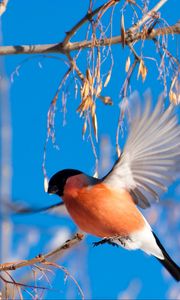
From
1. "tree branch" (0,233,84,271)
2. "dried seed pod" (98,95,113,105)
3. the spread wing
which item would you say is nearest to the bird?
the spread wing

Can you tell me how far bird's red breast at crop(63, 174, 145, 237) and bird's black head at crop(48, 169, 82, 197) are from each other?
2 cm

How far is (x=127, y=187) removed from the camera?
2080mm

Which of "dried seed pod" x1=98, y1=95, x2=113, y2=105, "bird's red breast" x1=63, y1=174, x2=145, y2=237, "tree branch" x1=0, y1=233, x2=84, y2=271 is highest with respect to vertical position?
"dried seed pod" x1=98, y1=95, x2=113, y2=105

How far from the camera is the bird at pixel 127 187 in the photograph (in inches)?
76.4

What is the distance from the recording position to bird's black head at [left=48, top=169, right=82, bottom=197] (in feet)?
6.88

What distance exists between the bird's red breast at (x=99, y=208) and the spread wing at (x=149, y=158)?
4 cm

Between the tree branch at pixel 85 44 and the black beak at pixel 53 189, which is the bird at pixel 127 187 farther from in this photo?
the tree branch at pixel 85 44

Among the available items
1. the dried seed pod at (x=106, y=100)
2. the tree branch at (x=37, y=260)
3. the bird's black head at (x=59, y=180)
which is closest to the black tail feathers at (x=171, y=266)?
the bird's black head at (x=59, y=180)

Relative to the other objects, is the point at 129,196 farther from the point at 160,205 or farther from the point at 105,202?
the point at 160,205

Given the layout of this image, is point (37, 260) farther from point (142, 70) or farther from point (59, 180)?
point (59, 180)

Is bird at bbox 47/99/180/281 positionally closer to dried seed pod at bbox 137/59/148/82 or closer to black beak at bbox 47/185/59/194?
black beak at bbox 47/185/59/194

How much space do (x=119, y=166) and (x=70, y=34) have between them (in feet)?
1.83

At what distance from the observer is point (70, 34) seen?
61.1 inches

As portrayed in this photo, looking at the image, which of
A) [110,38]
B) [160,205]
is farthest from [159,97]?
[160,205]
